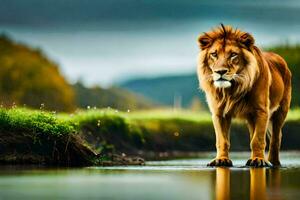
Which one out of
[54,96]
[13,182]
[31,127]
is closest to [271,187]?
[13,182]

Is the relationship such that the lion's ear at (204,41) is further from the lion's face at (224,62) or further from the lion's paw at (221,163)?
the lion's paw at (221,163)

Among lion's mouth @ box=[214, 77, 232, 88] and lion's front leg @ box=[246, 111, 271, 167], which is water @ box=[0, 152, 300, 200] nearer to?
lion's front leg @ box=[246, 111, 271, 167]

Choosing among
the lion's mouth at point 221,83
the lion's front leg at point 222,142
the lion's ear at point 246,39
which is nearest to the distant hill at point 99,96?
the lion's front leg at point 222,142

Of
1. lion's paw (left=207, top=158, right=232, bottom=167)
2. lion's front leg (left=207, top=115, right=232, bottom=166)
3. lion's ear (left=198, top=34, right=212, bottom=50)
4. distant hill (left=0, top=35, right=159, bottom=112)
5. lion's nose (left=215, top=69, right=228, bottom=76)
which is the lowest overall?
lion's paw (left=207, top=158, right=232, bottom=167)

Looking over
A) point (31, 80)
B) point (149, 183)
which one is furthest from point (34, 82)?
point (149, 183)

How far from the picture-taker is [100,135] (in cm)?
2284

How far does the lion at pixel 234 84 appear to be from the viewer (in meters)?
16.2

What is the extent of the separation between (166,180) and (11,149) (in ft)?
14.2

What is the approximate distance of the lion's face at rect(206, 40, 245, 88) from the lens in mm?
15992

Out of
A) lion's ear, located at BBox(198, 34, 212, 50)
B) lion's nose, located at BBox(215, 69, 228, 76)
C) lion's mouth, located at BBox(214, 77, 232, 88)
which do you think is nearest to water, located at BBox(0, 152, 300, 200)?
lion's mouth, located at BBox(214, 77, 232, 88)

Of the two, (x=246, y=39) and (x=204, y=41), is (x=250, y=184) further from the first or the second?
(x=204, y=41)

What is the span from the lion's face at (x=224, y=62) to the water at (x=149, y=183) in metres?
1.37

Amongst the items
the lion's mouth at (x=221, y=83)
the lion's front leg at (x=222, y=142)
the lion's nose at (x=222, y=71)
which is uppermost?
the lion's nose at (x=222, y=71)

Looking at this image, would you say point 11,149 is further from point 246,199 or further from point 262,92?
point 246,199
